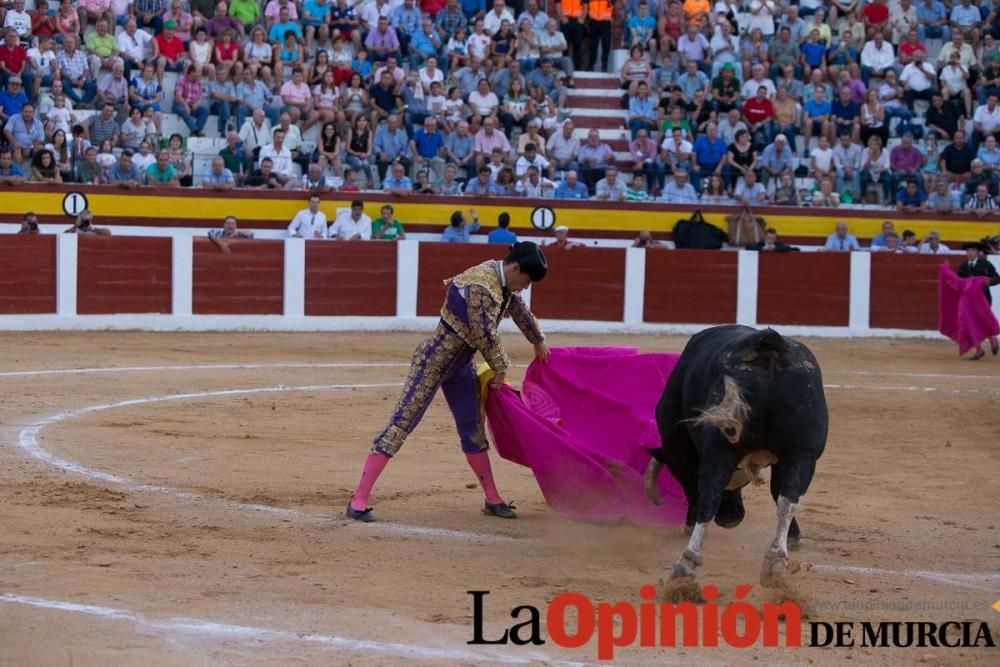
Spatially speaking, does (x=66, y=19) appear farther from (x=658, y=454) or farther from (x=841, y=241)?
(x=658, y=454)

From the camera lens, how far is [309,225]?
15.6m

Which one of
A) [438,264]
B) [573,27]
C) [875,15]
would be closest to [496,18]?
[573,27]

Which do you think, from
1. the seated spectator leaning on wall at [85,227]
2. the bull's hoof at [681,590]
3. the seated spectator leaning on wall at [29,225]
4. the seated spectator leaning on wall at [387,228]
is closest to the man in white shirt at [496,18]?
Result: the seated spectator leaning on wall at [387,228]

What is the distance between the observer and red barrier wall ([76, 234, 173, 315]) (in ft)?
46.9

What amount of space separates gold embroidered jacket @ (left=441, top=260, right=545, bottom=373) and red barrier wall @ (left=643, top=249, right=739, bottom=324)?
10.1 metres

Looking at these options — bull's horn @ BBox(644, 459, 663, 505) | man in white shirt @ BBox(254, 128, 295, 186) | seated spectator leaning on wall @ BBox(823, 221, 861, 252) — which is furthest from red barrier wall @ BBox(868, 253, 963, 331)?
bull's horn @ BBox(644, 459, 663, 505)

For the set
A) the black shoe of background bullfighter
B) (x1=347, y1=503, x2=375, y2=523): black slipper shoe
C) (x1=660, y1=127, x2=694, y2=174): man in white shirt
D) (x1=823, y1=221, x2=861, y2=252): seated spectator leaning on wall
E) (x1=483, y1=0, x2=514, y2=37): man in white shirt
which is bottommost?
(x1=347, y1=503, x2=375, y2=523): black slipper shoe

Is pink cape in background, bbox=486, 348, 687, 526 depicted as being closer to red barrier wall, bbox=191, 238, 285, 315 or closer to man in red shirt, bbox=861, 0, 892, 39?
red barrier wall, bbox=191, 238, 285, 315

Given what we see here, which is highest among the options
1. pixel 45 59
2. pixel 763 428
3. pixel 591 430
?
pixel 45 59

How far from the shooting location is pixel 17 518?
19.0ft

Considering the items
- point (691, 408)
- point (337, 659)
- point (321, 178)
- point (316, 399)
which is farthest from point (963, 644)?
point (321, 178)

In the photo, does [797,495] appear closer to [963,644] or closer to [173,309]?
[963,644]

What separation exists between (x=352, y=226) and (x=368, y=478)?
385 inches

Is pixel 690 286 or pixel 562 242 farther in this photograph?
pixel 690 286
